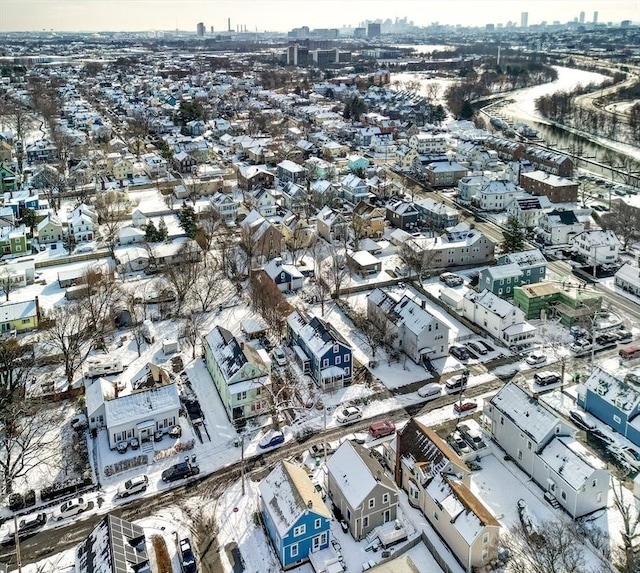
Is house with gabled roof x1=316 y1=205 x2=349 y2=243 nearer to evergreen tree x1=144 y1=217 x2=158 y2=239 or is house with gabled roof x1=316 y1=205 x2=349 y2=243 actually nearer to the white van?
evergreen tree x1=144 y1=217 x2=158 y2=239

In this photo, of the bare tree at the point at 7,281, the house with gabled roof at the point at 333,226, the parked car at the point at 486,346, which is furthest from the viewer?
the house with gabled roof at the point at 333,226

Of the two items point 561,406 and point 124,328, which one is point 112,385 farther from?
point 561,406

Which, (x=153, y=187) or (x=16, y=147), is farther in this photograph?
(x=16, y=147)

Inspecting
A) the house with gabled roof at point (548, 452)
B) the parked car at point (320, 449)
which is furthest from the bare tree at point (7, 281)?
the house with gabled roof at point (548, 452)

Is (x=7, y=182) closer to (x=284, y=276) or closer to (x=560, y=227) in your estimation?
(x=284, y=276)

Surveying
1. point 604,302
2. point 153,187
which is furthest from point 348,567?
point 153,187

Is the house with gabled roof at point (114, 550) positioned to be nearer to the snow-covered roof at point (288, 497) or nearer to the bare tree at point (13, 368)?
the snow-covered roof at point (288, 497)

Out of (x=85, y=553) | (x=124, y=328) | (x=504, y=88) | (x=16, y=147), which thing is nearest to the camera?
(x=85, y=553)
